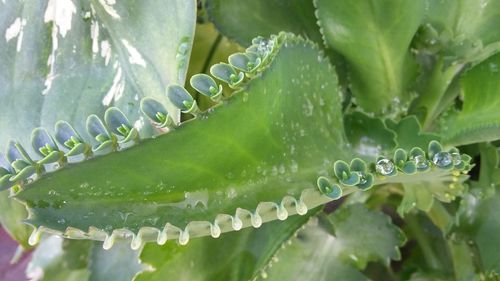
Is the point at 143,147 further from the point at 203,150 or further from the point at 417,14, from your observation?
A: the point at 417,14

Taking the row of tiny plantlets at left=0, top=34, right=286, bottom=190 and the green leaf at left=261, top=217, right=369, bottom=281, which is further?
the green leaf at left=261, top=217, right=369, bottom=281

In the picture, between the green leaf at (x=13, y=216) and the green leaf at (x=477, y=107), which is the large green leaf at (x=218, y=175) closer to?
the green leaf at (x=477, y=107)

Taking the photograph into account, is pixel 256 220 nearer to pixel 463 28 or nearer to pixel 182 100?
pixel 182 100

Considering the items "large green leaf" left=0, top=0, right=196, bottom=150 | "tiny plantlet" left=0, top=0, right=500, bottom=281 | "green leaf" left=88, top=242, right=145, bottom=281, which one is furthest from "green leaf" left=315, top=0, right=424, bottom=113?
"green leaf" left=88, top=242, right=145, bottom=281

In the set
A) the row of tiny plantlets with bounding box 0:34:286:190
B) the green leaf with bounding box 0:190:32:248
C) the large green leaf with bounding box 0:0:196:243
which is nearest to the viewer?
the row of tiny plantlets with bounding box 0:34:286:190

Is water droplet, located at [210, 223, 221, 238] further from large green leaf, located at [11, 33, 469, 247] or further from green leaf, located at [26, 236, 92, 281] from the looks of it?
green leaf, located at [26, 236, 92, 281]

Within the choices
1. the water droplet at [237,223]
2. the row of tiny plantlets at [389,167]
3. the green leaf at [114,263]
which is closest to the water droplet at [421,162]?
the row of tiny plantlets at [389,167]

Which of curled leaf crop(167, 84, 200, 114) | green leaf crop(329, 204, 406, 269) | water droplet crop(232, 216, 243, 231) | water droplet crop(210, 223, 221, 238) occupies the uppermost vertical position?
curled leaf crop(167, 84, 200, 114)

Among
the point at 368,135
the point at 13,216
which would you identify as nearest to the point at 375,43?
the point at 368,135

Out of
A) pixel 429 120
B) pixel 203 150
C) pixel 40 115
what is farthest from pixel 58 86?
pixel 429 120
